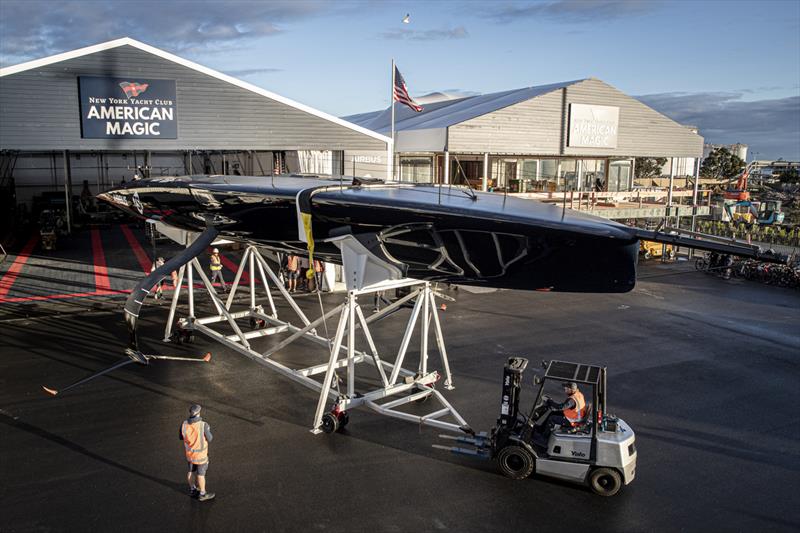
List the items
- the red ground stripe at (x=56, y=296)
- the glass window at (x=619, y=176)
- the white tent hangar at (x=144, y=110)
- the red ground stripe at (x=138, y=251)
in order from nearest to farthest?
1. the white tent hangar at (x=144, y=110)
2. the red ground stripe at (x=56, y=296)
3. the red ground stripe at (x=138, y=251)
4. the glass window at (x=619, y=176)

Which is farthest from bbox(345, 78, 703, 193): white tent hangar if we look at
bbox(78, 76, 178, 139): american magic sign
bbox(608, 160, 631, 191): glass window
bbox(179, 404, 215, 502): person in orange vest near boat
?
bbox(179, 404, 215, 502): person in orange vest near boat

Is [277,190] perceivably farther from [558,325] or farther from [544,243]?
[558,325]

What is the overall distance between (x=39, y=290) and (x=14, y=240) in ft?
41.1

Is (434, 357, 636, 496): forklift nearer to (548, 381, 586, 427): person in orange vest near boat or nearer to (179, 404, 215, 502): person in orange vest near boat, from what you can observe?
(548, 381, 586, 427): person in orange vest near boat

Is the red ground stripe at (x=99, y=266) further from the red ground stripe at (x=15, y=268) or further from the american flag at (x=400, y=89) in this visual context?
the american flag at (x=400, y=89)

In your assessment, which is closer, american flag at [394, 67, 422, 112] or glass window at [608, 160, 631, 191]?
american flag at [394, 67, 422, 112]

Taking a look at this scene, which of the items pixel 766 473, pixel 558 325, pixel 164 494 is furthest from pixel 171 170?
pixel 766 473

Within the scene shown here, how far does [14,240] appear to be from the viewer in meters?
31.2

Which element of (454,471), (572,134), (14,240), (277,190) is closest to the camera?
(454,471)

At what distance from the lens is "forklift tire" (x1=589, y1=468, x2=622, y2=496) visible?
873 cm

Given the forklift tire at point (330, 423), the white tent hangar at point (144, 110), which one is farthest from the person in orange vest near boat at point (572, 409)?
the white tent hangar at point (144, 110)

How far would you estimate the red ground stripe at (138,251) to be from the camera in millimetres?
25436

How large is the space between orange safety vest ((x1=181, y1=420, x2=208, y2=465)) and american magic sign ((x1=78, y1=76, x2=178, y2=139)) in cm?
1456

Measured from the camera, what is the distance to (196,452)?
8312 millimetres
